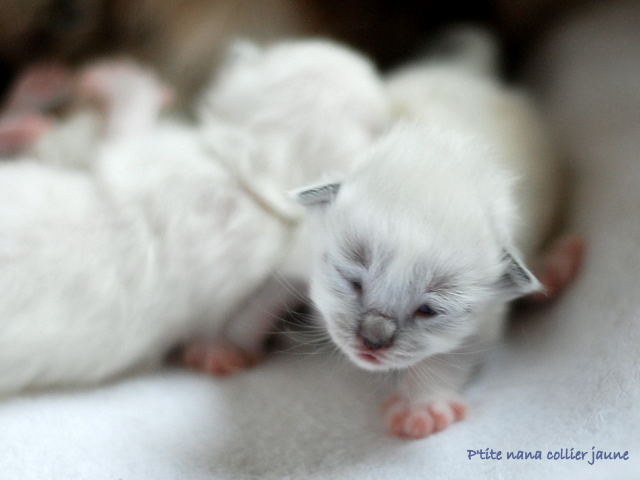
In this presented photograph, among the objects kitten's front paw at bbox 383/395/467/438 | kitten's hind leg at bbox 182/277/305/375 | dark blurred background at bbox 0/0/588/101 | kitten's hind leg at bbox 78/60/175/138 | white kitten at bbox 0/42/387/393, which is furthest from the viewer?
dark blurred background at bbox 0/0/588/101

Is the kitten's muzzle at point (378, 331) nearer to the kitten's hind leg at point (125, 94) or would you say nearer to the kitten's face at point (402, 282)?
the kitten's face at point (402, 282)

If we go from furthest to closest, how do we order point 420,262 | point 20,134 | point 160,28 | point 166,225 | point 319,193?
1. point 160,28
2. point 20,134
3. point 166,225
4. point 319,193
5. point 420,262

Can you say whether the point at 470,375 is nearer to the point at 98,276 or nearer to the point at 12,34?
the point at 98,276

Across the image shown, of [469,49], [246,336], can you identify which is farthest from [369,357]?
[469,49]

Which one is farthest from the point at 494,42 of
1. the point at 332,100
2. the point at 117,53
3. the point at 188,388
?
the point at 188,388

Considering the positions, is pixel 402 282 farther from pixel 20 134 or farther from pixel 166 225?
pixel 20 134

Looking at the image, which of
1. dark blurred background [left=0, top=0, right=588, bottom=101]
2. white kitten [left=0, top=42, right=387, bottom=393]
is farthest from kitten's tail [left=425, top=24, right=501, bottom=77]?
white kitten [left=0, top=42, right=387, bottom=393]

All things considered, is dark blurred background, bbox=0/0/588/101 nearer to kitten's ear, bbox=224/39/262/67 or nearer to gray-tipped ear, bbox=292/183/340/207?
kitten's ear, bbox=224/39/262/67
